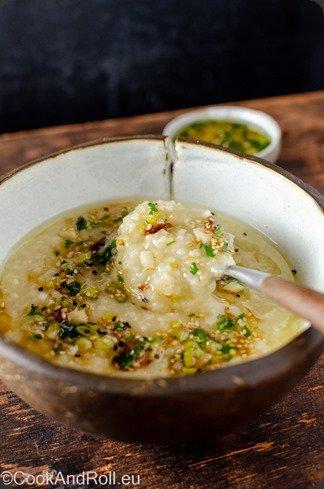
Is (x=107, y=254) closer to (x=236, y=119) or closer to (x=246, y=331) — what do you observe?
(x=246, y=331)

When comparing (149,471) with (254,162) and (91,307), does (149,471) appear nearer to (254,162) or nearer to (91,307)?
(91,307)

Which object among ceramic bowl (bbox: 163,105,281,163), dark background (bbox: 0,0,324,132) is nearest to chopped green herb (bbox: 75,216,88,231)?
ceramic bowl (bbox: 163,105,281,163)

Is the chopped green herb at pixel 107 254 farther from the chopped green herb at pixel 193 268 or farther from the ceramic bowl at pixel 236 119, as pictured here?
the ceramic bowl at pixel 236 119

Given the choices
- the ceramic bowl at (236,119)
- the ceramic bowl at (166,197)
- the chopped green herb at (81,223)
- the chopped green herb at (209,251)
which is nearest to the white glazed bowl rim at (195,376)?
the ceramic bowl at (166,197)

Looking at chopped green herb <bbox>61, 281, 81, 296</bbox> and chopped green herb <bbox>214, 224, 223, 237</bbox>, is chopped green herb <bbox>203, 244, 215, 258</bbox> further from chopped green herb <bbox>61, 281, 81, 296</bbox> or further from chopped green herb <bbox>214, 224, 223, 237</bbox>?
chopped green herb <bbox>61, 281, 81, 296</bbox>

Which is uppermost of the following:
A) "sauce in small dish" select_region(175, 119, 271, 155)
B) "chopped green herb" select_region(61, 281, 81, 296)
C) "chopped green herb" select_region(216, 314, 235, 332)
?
"chopped green herb" select_region(216, 314, 235, 332)

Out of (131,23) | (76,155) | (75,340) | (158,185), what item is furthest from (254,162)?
(131,23)
